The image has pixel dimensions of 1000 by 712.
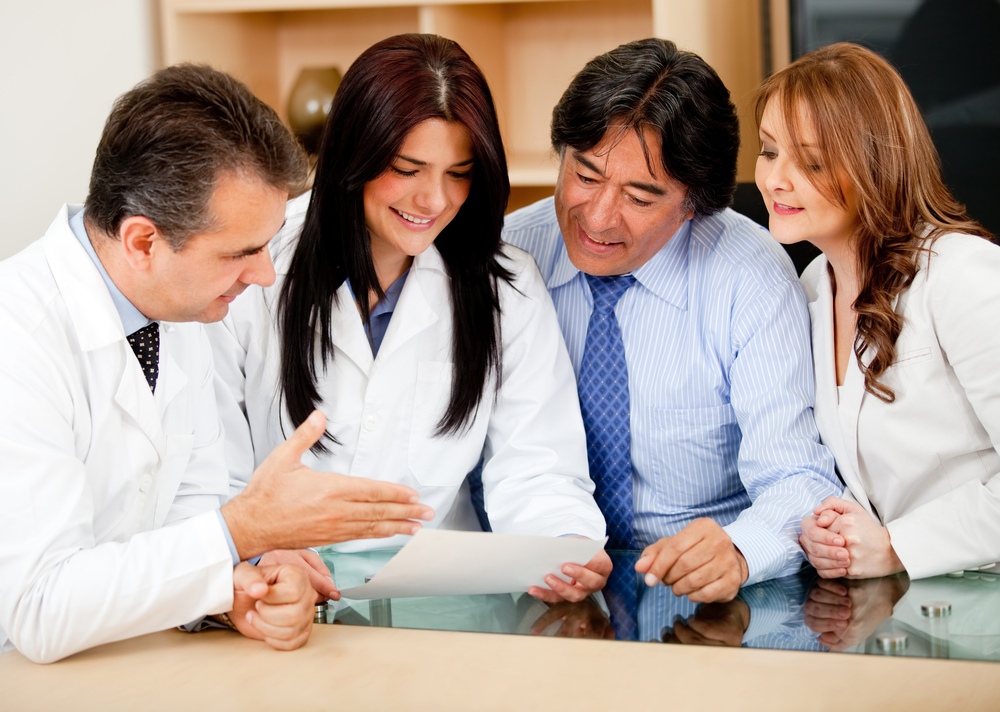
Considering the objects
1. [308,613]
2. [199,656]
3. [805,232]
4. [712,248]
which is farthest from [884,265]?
[199,656]

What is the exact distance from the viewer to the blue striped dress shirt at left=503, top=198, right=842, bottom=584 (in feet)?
4.70

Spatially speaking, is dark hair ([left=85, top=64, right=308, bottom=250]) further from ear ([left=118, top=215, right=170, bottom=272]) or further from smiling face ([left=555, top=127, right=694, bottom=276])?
smiling face ([left=555, top=127, right=694, bottom=276])

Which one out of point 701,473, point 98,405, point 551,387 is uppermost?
point 98,405

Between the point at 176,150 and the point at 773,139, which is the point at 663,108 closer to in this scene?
the point at 773,139

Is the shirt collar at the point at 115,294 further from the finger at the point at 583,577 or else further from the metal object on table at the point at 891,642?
the metal object on table at the point at 891,642

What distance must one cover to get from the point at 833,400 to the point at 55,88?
6.25 feet

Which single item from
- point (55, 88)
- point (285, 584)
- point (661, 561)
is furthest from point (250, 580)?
point (55, 88)

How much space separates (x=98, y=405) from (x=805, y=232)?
101 cm

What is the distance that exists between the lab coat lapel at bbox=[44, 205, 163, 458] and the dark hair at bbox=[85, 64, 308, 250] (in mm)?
53

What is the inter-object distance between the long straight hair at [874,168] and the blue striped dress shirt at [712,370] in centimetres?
14

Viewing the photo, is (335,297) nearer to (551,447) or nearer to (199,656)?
(551,447)

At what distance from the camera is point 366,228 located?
146 centimetres

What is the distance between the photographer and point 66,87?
7.23 feet

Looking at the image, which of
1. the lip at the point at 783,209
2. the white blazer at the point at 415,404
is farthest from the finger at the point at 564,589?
the lip at the point at 783,209
